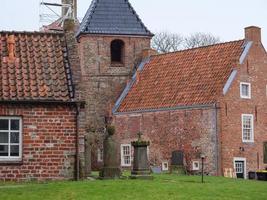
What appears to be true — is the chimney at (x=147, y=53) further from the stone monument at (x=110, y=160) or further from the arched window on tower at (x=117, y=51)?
the stone monument at (x=110, y=160)

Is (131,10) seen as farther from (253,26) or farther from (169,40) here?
(169,40)

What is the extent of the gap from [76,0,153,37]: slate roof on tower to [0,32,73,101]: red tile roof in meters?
18.2

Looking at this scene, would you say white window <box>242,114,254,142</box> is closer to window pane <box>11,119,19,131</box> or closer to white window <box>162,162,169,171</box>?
white window <box>162,162,169,171</box>

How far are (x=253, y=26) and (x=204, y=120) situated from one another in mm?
6675

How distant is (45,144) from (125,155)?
1902 centimetres

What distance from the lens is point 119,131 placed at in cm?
4138

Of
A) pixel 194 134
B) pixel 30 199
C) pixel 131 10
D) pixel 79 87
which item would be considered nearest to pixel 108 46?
pixel 131 10

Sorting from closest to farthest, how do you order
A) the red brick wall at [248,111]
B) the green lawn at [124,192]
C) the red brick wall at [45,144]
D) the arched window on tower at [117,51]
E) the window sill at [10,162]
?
the green lawn at [124,192], the window sill at [10,162], the red brick wall at [45,144], the red brick wall at [248,111], the arched window on tower at [117,51]

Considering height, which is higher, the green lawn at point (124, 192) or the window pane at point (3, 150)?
the window pane at point (3, 150)

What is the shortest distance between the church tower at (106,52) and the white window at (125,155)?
2486 mm

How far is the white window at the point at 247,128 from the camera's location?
37.1 m

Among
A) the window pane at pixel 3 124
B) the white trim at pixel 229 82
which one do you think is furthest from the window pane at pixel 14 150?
the white trim at pixel 229 82

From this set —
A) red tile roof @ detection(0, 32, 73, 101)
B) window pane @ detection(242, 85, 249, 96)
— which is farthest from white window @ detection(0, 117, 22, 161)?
window pane @ detection(242, 85, 249, 96)

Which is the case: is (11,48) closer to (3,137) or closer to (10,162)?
(3,137)
